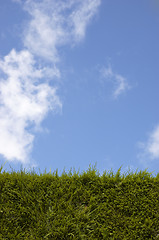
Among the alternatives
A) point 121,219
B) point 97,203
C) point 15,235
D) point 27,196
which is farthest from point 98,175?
point 15,235

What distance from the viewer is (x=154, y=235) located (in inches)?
258

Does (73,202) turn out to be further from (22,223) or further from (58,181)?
(22,223)

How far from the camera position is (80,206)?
6836 mm

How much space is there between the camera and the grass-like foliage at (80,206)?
6543mm

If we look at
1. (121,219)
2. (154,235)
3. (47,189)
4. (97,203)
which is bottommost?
(154,235)

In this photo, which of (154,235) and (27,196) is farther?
(27,196)

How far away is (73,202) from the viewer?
691 cm

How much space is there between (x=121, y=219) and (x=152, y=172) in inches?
63.3

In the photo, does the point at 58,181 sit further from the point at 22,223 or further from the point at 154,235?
the point at 154,235

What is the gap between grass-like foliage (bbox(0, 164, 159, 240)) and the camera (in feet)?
21.5

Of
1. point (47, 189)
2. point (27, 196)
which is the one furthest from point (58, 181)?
point (27, 196)

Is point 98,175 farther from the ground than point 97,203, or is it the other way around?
point 98,175

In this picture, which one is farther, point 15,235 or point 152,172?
point 152,172

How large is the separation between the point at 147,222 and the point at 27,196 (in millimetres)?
3124
